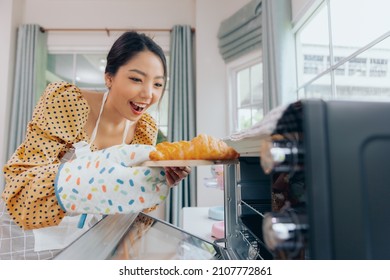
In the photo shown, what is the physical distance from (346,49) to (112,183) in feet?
4.51

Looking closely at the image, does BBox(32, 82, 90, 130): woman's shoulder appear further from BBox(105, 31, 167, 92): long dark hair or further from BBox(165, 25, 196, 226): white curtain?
BBox(165, 25, 196, 226): white curtain

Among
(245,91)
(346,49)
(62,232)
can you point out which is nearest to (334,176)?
(62,232)

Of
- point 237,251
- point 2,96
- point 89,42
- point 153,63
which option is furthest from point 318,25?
point 2,96

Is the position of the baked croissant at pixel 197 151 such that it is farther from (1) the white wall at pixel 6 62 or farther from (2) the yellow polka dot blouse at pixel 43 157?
(1) the white wall at pixel 6 62

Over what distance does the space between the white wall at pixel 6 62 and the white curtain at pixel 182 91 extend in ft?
5.39

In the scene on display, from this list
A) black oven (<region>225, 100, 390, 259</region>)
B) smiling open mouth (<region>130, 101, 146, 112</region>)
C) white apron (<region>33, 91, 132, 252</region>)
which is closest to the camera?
black oven (<region>225, 100, 390, 259</region>)

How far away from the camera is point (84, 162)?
0.49m

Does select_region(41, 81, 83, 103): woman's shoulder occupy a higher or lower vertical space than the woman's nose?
lower

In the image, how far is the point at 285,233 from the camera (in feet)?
0.92

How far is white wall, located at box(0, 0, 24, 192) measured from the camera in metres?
2.39

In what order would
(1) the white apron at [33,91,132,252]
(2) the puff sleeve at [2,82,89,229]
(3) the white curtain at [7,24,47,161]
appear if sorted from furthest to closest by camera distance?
(3) the white curtain at [7,24,47,161]
(1) the white apron at [33,91,132,252]
(2) the puff sleeve at [2,82,89,229]

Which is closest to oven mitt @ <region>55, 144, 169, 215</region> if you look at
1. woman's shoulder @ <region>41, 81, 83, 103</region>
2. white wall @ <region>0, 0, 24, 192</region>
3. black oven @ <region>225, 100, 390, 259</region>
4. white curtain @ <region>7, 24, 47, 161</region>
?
black oven @ <region>225, 100, 390, 259</region>

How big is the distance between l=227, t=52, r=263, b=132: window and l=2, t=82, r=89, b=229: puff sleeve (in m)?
1.69

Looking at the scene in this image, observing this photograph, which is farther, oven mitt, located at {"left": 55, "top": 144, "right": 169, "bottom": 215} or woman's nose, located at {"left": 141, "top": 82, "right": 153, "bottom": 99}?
woman's nose, located at {"left": 141, "top": 82, "right": 153, "bottom": 99}
